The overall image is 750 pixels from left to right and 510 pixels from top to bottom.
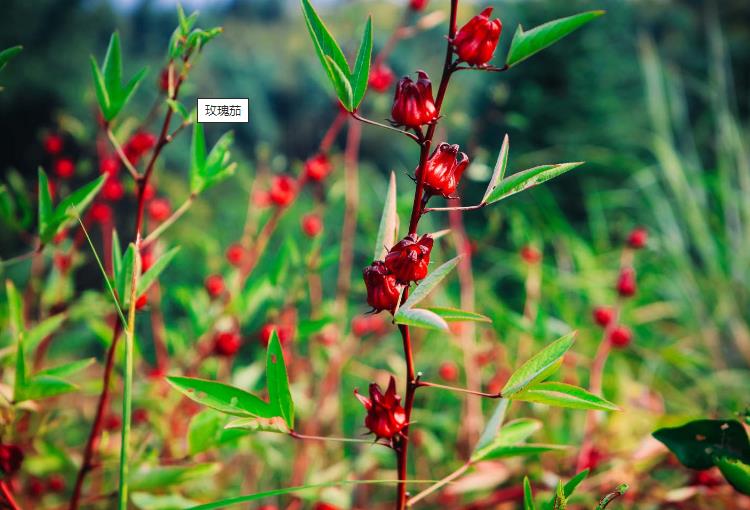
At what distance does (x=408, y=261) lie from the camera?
248mm

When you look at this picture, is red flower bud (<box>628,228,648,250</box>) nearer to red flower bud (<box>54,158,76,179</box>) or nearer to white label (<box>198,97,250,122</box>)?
white label (<box>198,97,250,122</box>)

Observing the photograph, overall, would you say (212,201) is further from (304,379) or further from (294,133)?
(304,379)

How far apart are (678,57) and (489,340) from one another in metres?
3.20

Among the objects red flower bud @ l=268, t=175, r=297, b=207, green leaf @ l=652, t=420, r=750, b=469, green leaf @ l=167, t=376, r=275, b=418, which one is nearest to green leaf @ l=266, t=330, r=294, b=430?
green leaf @ l=167, t=376, r=275, b=418

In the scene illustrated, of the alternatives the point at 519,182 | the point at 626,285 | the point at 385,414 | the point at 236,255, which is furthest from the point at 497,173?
the point at 236,255

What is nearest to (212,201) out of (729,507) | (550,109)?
(550,109)

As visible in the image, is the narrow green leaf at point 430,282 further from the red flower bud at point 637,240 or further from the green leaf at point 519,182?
the red flower bud at point 637,240

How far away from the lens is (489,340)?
1.01 metres

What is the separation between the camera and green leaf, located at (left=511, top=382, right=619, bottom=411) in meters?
0.26

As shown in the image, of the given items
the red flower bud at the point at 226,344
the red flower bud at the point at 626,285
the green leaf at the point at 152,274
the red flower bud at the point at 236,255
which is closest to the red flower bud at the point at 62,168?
the red flower bud at the point at 236,255

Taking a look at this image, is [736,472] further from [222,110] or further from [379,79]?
[379,79]

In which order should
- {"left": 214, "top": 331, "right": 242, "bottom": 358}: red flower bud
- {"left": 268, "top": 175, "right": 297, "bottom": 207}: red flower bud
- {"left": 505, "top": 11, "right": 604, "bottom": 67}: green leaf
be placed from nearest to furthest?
{"left": 505, "top": 11, "right": 604, "bottom": 67}: green leaf
{"left": 214, "top": 331, "right": 242, "bottom": 358}: red flower bud
{"left": 268, "top": 175, "right": 297, "bottom": 207}: red flower bud

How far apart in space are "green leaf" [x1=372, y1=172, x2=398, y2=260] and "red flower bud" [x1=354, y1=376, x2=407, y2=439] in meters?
0.06

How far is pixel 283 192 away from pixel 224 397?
0.38 meters
